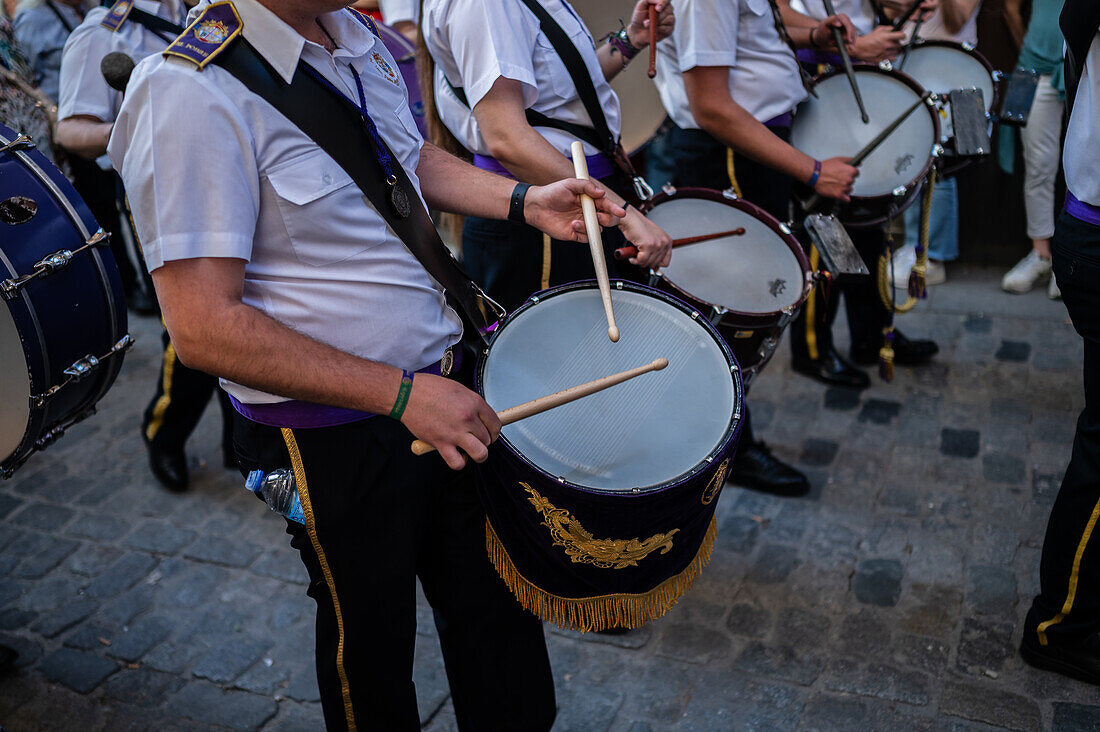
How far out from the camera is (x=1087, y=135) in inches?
79.9

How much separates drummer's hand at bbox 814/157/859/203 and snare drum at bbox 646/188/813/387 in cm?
47

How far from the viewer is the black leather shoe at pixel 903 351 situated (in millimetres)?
3936

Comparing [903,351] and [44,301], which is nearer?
[44,301]

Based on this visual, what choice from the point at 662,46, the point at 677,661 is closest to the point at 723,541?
the point at 677,661

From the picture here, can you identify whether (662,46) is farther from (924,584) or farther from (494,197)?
(924,584)

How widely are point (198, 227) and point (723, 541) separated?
212 centimetres

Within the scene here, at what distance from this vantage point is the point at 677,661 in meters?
2.49

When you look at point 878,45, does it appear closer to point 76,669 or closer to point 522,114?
point 522,114

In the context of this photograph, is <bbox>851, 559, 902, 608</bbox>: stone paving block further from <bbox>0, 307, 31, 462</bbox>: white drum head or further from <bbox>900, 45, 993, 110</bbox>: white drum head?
<bbox>0, 307, 31, 462</bbox>: white drum head

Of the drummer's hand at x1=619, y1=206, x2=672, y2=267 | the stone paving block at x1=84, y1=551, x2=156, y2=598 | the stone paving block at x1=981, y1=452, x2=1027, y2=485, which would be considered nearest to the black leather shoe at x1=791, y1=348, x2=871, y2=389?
the stone paving block at x1=981, y1=452, x2=1027, y2=485

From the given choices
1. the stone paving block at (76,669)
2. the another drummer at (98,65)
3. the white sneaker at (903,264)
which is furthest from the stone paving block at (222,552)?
the white sneaker at (903,264)

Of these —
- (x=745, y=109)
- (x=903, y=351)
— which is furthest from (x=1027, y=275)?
(x=745, y=109)

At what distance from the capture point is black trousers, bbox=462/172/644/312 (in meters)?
2.46

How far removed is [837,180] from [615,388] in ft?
5.08
